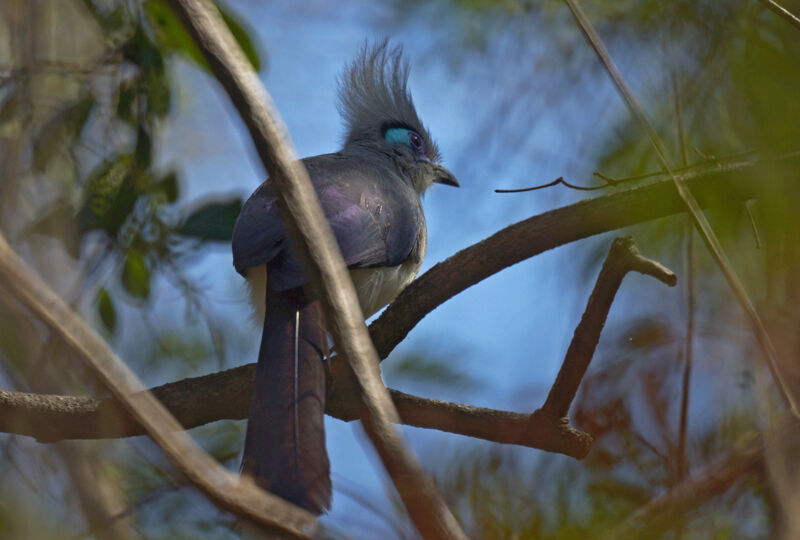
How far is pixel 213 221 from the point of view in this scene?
367cm

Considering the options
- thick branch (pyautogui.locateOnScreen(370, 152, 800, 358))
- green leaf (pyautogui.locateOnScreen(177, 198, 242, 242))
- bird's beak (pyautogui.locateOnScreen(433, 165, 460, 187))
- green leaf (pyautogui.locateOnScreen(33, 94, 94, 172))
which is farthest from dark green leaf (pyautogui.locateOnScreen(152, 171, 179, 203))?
bird's beak (pyautogui.locateOnScreen(433, 165, 460, 187))

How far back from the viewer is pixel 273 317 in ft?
9.93

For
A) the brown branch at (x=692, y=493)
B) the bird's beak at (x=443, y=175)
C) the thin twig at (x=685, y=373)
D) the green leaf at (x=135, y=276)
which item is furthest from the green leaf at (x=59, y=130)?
the brown branch at (x=692, y=493)

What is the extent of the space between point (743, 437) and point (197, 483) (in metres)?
1.68

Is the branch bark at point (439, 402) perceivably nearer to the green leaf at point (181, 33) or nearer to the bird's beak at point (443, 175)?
the green leaf at point (181, 33)

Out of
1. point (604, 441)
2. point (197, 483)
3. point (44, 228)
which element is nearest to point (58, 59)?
point (44, 228)

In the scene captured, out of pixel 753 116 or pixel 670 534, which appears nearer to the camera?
pixel 670 534

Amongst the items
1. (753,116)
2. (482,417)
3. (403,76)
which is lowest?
(482,417)

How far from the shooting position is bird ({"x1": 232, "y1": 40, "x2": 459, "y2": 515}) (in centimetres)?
242

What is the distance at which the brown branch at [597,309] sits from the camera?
113 inches

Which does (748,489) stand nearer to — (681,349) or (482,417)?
(681,349)

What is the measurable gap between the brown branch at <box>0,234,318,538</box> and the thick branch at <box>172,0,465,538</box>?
361 millimetres

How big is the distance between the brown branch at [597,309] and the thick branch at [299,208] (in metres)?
1.39

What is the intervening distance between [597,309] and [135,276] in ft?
6.53
